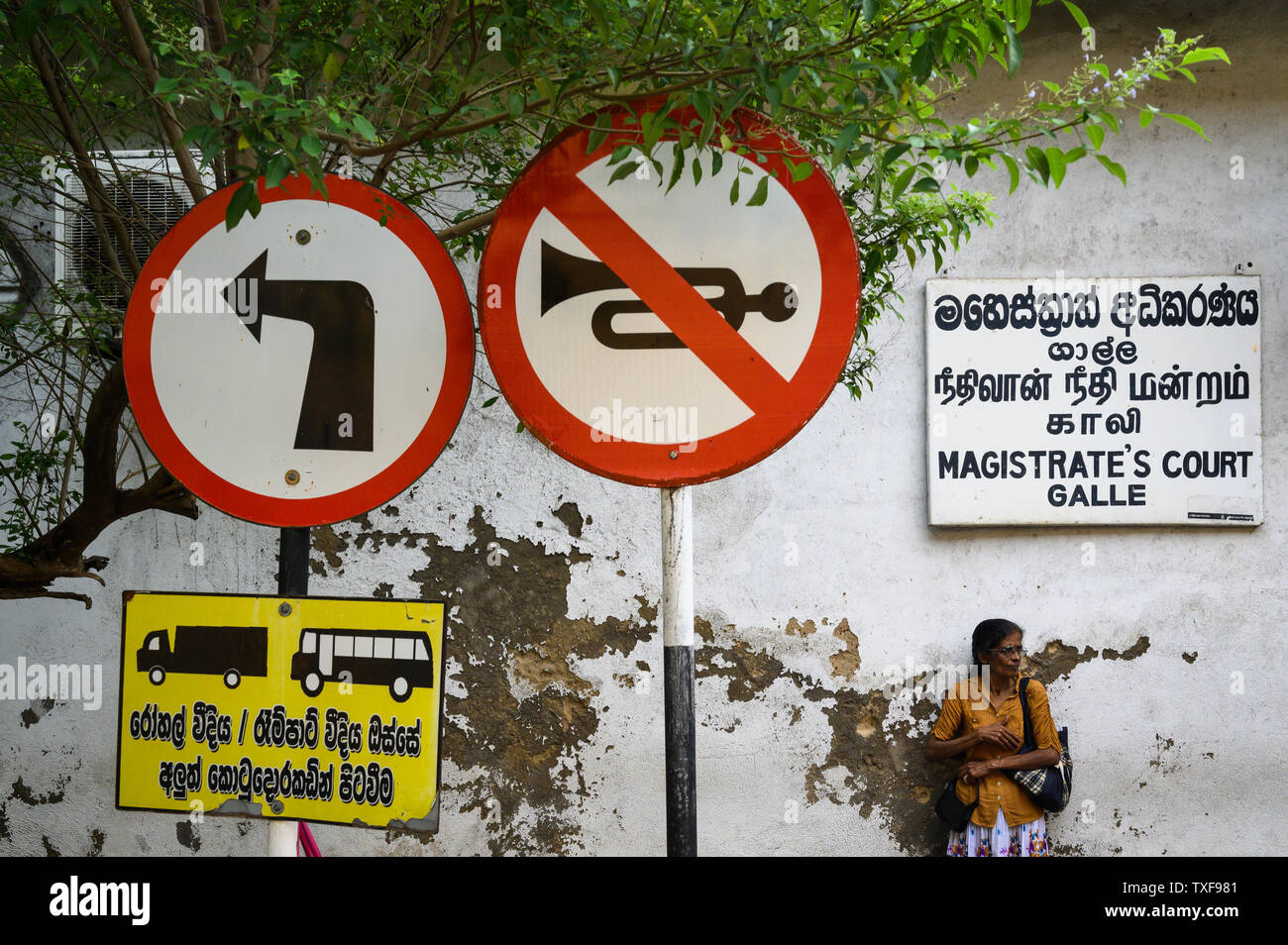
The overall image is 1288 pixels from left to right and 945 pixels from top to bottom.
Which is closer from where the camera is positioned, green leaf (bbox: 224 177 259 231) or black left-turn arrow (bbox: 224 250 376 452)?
green leaf (bbox: 224 177 259 231)

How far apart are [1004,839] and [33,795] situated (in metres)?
4.22

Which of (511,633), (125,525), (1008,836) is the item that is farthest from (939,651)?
(125,525)

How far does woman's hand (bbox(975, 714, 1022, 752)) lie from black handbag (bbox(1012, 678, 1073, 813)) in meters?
0.05

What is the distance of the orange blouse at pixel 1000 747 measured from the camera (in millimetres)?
3984

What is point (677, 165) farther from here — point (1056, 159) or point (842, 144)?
point (1056, 159)

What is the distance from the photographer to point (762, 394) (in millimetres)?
1602

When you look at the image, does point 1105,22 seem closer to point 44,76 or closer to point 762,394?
point 762,394

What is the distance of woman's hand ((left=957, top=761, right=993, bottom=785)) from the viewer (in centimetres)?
399

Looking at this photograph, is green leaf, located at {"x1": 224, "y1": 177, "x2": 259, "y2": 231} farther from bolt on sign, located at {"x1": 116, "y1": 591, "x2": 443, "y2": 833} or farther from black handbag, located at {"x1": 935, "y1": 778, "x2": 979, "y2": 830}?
black handbag, located at {"x1": 935, "y1": 778, "x2": 979, "y2": 830}

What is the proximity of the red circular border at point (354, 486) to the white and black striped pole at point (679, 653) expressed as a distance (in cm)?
41

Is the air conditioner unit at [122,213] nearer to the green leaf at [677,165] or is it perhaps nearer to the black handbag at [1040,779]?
the green leaf at [677,165]

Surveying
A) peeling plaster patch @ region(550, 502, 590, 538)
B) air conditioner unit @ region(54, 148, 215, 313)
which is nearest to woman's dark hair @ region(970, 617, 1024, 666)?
peeling plaster patch @ region(550, 502, 590, 538)

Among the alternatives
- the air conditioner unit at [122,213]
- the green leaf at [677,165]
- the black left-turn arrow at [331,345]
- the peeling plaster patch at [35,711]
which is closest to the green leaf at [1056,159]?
the green leaf at [677,165]

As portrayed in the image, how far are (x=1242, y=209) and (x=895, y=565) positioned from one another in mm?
2201
